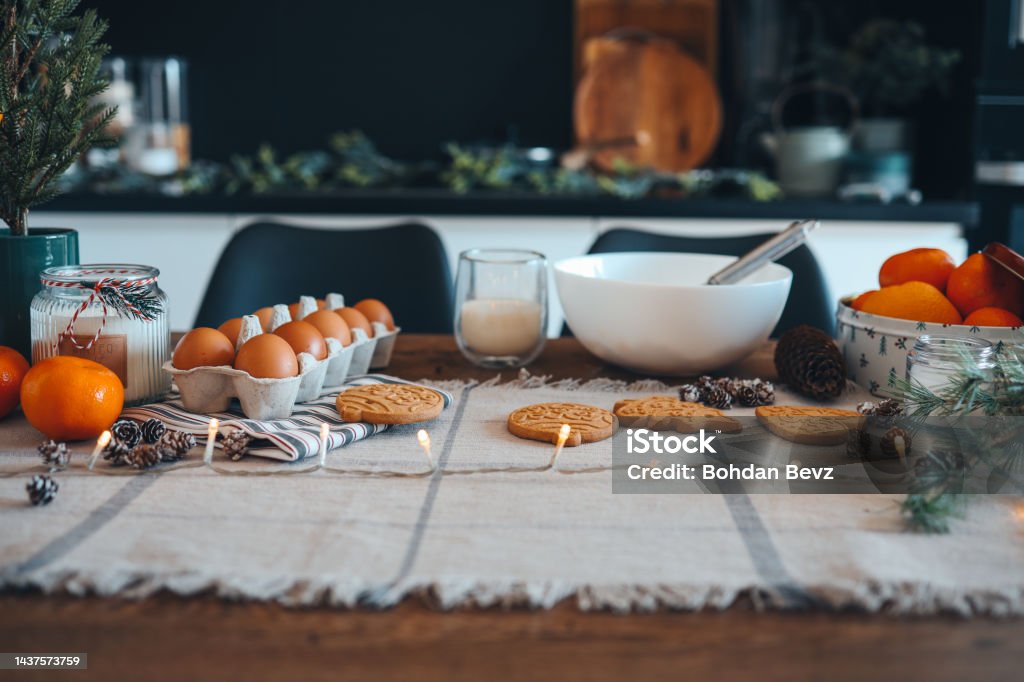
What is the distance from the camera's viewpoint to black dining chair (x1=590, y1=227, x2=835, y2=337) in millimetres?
1647

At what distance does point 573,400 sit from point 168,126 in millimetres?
2158

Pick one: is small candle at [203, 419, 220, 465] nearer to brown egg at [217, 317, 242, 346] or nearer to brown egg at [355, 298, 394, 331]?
brown egg at [217, 317, 242, 346]

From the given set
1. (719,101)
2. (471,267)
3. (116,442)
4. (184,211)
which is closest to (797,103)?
(719,101)

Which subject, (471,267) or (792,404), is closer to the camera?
(792,404)

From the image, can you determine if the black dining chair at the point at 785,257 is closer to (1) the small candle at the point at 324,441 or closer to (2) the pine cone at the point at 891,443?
(2) the pine cone at the point at 891,443

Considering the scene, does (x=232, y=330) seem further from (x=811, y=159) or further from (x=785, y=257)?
(x=811, y=159)

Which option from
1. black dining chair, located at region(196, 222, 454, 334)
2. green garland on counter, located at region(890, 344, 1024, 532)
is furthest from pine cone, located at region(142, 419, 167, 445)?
black dining chair, located at region(196, 222, 454, 334)

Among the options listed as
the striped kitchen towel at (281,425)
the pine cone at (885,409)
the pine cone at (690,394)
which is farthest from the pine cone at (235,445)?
the pine cone at (885,409)

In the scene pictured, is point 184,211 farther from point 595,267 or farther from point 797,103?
point 797,103

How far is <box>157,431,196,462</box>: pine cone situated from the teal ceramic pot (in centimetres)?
30

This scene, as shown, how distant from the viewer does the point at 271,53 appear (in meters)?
3.01

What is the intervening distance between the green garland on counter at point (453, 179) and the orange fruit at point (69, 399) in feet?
5.50

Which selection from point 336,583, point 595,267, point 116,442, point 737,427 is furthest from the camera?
point 595,267

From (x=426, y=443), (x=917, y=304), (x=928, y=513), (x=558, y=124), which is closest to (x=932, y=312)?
(x=917, y=304)
